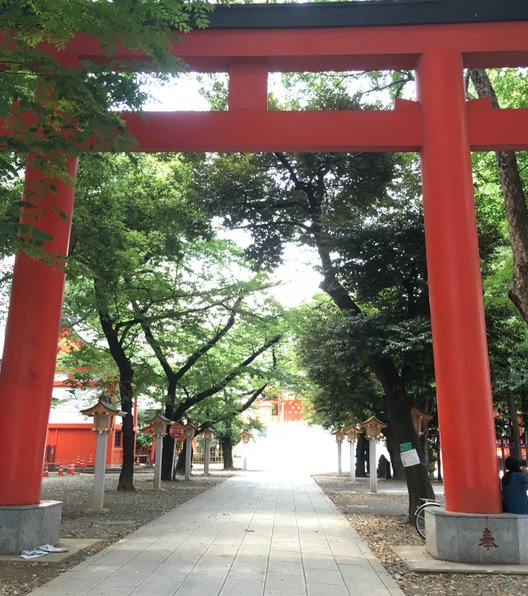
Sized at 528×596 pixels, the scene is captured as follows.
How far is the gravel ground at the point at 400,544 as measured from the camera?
5422mm

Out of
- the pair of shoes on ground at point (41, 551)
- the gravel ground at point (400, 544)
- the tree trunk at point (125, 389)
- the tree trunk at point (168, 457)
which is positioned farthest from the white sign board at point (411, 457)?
the tree trunk at point (168, 457)

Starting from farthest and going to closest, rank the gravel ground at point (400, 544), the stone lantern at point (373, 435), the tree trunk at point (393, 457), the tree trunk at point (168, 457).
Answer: the tree trunk at point (393, 457) → the tree trunk at point (168, 457) → the stone lantern at point (373, 435) → the gravel ground at point (400, 544)

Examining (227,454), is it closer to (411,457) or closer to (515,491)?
(411,457)

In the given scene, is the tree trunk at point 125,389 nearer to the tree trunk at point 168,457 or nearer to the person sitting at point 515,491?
the tree trunk at point 168,457

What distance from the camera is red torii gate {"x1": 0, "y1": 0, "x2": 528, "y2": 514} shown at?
6.79 metres

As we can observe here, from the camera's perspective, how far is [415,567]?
20.3 feet

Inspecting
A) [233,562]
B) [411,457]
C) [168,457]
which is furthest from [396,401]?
[168,457]

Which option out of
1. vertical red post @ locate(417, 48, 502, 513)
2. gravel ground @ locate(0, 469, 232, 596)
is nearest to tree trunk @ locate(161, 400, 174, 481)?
gravel ground @ locate(0, 469, 232, 596)

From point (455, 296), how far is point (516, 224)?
119 inches

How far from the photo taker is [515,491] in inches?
262

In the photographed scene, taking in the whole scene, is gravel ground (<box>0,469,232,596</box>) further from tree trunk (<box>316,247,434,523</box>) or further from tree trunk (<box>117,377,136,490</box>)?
tree trunk (<box>316,247,434,523</box>)

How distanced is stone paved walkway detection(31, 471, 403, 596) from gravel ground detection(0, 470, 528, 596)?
24 cm

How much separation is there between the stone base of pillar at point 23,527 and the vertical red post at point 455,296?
505 cm

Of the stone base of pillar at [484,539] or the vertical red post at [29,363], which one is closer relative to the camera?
the stone base of pillar at [484,539]
